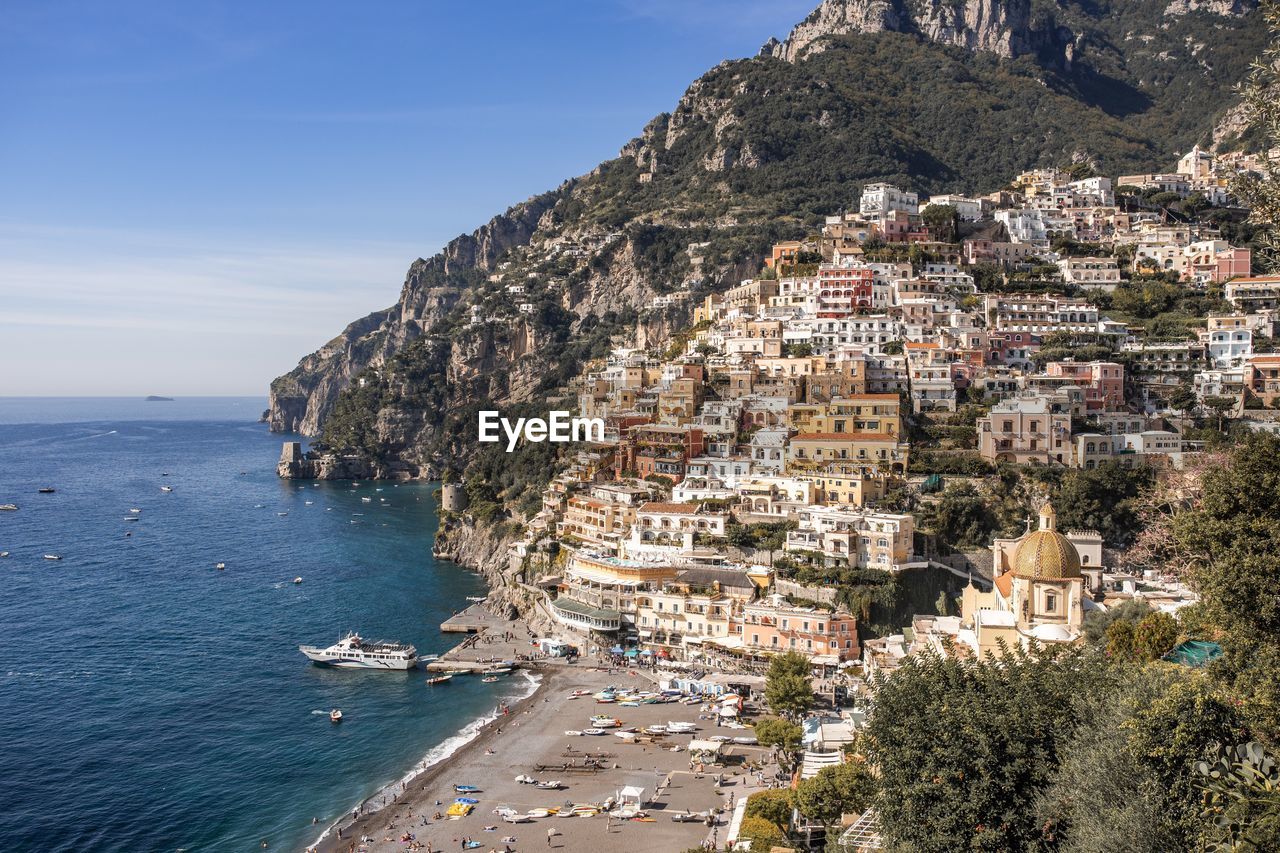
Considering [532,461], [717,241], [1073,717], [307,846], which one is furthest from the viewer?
[717,241]

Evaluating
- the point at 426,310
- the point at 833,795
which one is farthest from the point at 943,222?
the point at 426,310

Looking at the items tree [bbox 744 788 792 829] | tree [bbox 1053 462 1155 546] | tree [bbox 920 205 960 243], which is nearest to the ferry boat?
tree [bbox 744 788 792 829]

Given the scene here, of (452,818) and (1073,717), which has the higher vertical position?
(1073,717)

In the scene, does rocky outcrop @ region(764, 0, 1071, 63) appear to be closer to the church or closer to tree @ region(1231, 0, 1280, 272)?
the church

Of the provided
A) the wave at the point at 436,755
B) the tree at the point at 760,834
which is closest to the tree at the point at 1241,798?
the tree at the point at 760,834

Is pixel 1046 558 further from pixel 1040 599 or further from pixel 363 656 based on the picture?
pixel 363 656

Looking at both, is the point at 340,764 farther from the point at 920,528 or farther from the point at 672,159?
the point at 672,159

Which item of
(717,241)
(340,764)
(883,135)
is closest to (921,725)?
(340,764)
